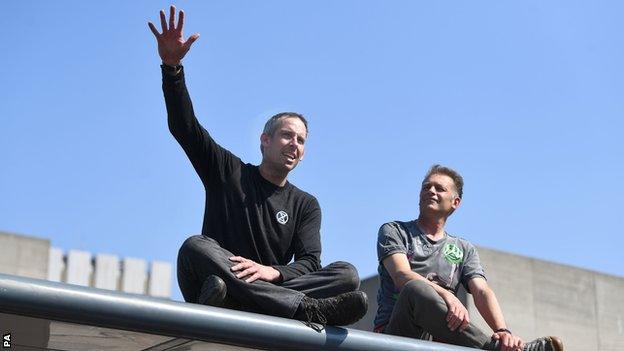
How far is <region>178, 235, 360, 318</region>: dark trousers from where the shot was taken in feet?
16.3

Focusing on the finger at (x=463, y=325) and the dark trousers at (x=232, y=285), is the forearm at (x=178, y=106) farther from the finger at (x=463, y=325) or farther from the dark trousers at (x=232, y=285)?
the finger at (x=463, y=325)

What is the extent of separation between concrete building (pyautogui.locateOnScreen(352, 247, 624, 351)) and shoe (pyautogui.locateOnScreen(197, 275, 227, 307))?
1287 centimetres

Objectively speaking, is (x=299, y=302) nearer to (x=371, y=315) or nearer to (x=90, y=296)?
(x=90, y=296)

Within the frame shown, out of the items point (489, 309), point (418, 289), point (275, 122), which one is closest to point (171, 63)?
point (275, 122)

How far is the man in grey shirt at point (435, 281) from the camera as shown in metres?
5.50

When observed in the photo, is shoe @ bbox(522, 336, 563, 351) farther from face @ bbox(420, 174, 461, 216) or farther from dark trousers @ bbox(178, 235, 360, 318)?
dark trousers @ bbox(178, 235, 360, 318)

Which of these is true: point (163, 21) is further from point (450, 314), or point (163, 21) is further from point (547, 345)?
point (547, 345)

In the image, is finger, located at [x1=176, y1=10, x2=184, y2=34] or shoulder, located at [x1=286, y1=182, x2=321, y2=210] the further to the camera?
shoulder, located at [x1=286, y1=182, x2=321, y2=210]

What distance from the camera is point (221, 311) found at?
4461 mm

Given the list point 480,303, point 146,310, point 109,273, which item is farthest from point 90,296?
point 109,273

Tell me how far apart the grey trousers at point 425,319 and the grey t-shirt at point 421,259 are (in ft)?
1.19

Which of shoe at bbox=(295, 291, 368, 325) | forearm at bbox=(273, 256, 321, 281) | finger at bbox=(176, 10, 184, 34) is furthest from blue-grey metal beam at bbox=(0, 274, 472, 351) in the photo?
finger at bbox=(176, 10, 184, 34)

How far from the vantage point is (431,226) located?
20.4ft

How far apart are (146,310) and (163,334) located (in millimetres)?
146
